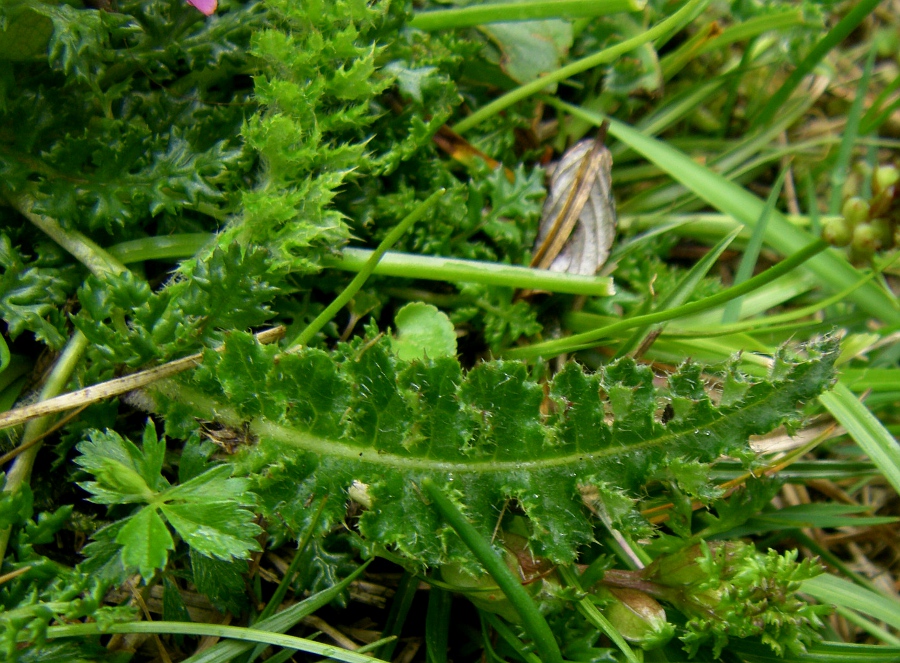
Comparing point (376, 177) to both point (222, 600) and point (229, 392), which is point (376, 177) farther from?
point (222, 600)

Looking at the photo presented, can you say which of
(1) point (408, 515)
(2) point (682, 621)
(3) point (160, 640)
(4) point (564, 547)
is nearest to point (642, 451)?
(4) point (564, 547)

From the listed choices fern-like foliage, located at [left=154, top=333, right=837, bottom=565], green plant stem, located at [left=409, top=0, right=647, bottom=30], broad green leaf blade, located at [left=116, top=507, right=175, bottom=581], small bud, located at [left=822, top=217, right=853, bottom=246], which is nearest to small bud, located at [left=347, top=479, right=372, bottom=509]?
fern-like foliage, located at [left=154, top=333, right=837, bottom=565]

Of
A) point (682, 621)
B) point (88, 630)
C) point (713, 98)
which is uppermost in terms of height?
point (713, 98)

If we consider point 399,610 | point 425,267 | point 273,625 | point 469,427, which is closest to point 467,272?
point 425,267

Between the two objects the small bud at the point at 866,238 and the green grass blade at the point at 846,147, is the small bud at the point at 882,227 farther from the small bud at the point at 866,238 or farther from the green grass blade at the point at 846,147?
the green grass blade at the point at 846,147

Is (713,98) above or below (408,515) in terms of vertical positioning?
above

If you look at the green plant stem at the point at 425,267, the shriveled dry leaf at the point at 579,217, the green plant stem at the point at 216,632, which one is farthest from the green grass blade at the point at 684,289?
the green plant stem at the point at 216,632

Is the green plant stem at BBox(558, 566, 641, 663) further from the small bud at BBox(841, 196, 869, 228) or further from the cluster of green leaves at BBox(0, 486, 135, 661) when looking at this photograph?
the small bud at BBox(841, 196, 869, 228)
